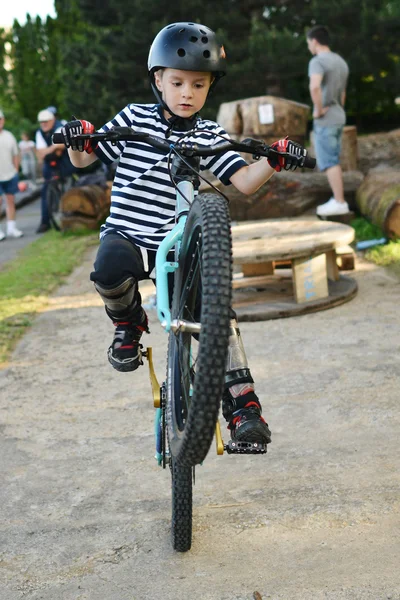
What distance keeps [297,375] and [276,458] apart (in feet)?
4.58

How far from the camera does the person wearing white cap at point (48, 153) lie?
13.7 m

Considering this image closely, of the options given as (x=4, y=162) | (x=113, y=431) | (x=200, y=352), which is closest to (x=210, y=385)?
(x=200, y=352)

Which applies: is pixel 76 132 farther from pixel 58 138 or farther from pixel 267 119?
pixel 267 119

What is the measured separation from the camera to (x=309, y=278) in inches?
297

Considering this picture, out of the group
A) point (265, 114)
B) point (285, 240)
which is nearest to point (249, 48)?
point (265, 114)

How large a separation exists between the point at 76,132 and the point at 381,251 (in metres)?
6.77

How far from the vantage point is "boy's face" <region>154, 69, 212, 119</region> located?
3299 mm

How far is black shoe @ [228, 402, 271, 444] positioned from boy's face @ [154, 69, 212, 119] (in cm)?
112

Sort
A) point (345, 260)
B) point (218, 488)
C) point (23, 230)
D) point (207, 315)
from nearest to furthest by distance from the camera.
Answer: point (207, 315) < point (218, 488) < point (345, 260) < point (23, 230)

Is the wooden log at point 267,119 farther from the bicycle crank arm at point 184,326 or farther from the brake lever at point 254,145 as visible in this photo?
the bicycle crank arm at point 184,326

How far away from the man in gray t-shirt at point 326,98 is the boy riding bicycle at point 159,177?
7.31m

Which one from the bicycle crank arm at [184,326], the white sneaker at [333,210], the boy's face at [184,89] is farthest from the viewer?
the white sneaker at [333,210]

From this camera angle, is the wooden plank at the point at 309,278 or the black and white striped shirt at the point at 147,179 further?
the wooden plank at the point at 309,278

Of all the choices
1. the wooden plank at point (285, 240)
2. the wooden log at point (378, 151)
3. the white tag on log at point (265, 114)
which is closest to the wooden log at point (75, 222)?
the white tag on log at point (265, 114)
